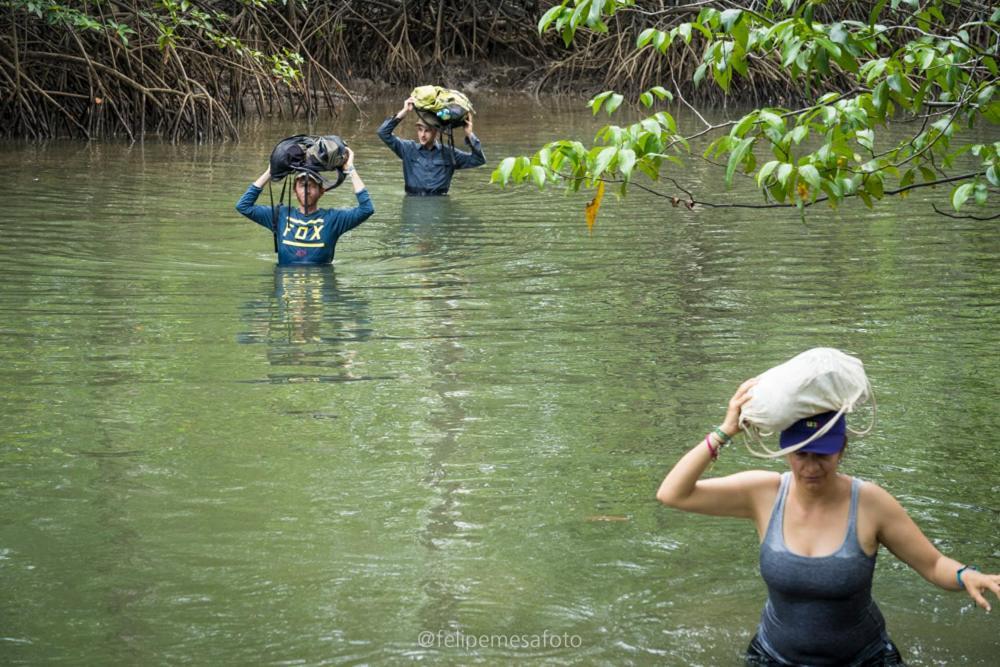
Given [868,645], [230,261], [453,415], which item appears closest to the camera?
[868,645]

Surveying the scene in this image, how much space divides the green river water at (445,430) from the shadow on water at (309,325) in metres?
0.03

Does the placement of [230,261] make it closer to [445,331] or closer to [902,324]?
[445,331]

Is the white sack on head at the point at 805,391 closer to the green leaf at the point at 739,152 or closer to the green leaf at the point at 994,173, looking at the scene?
the green leaf at the point at 739,152

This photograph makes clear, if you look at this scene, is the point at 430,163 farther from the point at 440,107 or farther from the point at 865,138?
the point at 865,138

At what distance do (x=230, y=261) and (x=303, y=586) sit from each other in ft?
16.2

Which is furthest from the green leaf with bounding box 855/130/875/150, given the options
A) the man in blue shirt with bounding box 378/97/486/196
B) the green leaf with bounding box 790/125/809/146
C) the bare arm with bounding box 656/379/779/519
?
the man in blue shirt with bounding box 378/97/486/196

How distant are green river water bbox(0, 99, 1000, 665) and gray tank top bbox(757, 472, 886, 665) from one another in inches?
18.4

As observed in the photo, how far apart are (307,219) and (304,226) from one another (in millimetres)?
49

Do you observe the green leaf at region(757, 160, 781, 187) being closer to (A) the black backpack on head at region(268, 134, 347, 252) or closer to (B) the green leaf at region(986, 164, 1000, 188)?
(B) the green leaf at region(986, 164, 1000, 188)

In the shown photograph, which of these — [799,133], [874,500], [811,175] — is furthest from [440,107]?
[874,500]

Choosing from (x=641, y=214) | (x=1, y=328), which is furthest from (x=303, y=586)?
(x=641, y=214)

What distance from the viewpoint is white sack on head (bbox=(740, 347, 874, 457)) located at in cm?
287

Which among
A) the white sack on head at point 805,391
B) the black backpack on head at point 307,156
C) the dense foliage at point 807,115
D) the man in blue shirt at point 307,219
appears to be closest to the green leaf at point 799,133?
the dense foliage at point 807,115

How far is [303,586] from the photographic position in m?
3.93
